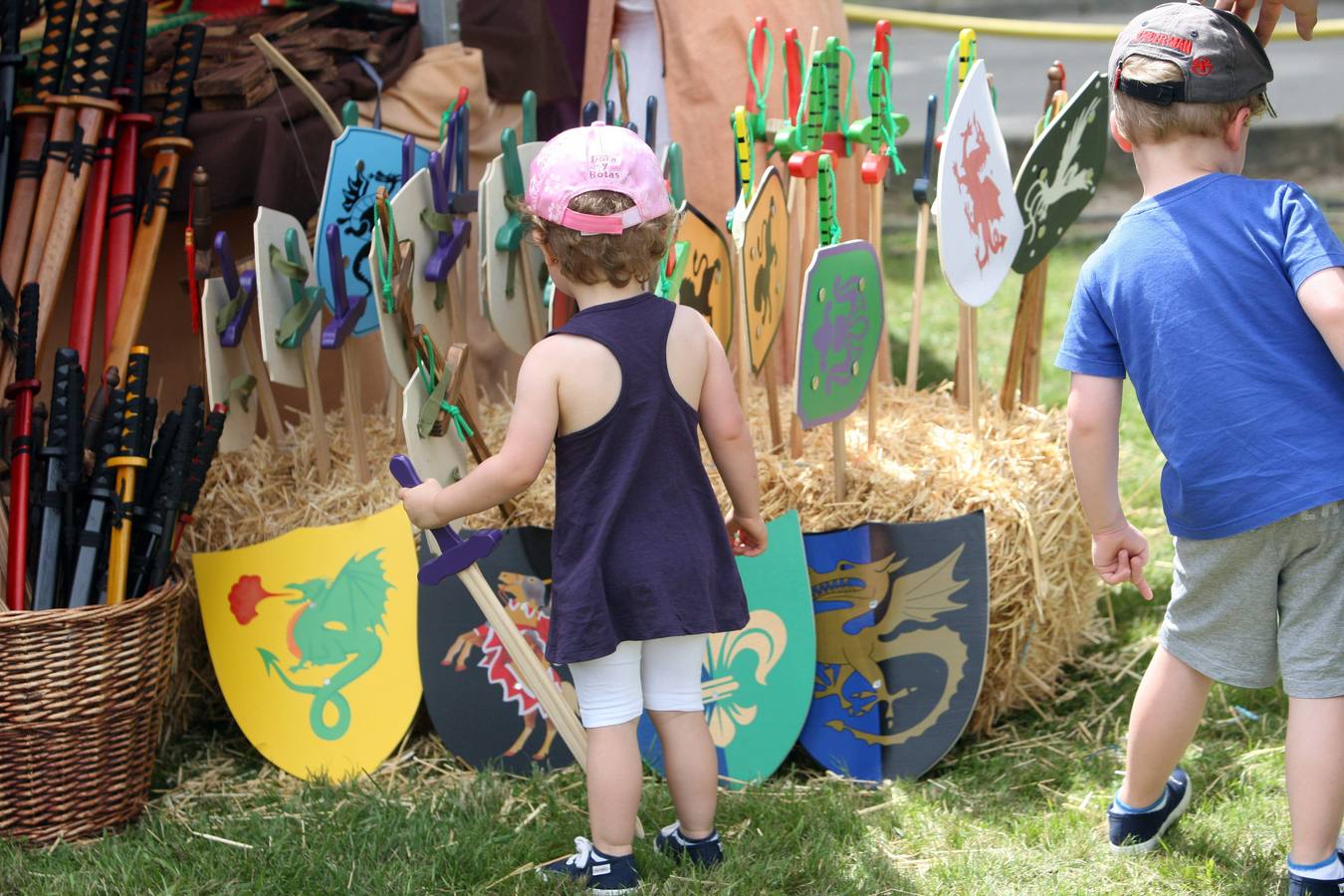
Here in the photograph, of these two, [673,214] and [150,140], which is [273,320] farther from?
[673,214]

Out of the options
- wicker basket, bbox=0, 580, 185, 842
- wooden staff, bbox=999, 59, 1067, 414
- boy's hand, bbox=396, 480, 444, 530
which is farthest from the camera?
wooden staff, bbox=999, 59, 1067, 414

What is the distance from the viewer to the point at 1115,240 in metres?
1.99

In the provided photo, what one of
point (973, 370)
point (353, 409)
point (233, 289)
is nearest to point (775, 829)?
point (973, 370)

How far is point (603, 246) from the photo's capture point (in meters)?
1.95

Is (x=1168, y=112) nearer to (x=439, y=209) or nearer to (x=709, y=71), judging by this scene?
(x=439, y=209)

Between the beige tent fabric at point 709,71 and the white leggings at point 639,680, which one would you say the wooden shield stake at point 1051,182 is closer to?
the beige tent fabric at point 709,71

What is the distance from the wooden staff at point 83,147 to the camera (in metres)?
2.71

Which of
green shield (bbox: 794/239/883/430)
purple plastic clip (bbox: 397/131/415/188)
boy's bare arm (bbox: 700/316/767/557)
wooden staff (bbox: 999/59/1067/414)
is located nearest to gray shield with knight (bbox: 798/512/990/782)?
green shield (bbox: 794/239/883/430)

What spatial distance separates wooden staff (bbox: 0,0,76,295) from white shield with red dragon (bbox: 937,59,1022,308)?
1626mm

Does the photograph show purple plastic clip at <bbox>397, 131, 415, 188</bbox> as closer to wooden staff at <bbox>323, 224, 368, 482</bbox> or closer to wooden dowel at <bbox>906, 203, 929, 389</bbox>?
wooden staff at <bbox>323, 224, 368, 482</bbox>

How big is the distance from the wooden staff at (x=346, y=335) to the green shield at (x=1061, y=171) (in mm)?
1252

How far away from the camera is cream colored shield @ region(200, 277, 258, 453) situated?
103 inches

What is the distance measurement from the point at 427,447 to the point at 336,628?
1.87 ft

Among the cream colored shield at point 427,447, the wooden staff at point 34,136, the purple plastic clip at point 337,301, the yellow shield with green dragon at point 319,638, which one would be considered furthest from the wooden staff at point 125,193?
the cream colored shield at point 427,447
